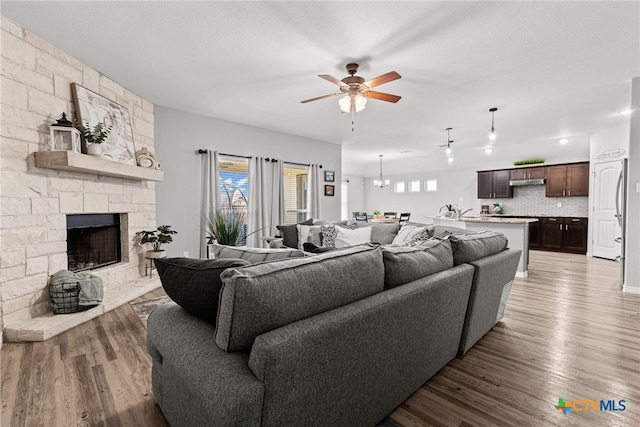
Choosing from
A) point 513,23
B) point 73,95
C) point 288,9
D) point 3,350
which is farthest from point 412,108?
point 3,350

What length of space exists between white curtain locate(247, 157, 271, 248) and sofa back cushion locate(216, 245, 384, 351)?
14.3ft

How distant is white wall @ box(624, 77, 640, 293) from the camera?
145 inches

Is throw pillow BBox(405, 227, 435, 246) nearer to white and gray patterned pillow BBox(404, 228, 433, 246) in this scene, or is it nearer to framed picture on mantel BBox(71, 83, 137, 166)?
white and gray patterned pillow BBox(404, 228, 433, 246)

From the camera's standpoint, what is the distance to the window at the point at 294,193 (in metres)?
6.38

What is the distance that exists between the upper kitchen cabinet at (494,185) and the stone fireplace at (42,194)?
817 cm

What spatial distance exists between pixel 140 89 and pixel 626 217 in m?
6.49

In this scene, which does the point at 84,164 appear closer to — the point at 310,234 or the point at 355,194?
the point at 310,234

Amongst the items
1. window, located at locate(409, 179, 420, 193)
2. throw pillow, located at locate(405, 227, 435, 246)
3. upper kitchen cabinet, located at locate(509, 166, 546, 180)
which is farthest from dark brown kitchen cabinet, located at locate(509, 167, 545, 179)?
throw pillow, located at locate(405, 227, 435, 246)

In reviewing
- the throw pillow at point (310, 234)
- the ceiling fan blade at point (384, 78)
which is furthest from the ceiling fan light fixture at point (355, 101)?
the throw pillow at point (310, 234)

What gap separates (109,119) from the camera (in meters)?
3.50

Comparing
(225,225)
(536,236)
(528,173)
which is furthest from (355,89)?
(536,236)

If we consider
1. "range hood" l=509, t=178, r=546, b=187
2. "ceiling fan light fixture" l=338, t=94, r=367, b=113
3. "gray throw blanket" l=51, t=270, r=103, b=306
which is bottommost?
"gray throw blanket" l=51, t=270, r=103, b=306

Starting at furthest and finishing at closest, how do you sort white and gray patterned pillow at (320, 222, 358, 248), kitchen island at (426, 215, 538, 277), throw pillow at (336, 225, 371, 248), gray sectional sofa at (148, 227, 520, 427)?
kitchen island at (426, 215, 538, 277) → white and gray patterned pillow at (320, 222, 358, 248) → throw pillow at (336, 225, 371, 248) → gray sectional sofa at (148, 227, 520, 427)

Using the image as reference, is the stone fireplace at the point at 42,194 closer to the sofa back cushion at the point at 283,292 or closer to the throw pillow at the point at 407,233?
the sofa back cushion at the point at 283,292
